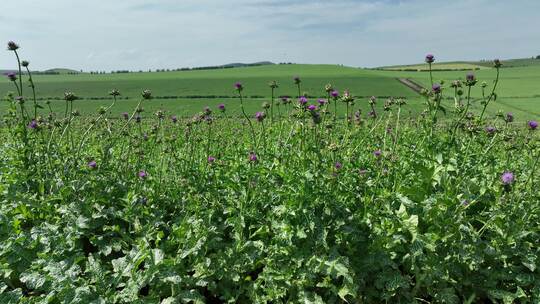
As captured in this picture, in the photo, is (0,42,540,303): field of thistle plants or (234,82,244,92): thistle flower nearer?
(0,42,540,303): field of thistle plants

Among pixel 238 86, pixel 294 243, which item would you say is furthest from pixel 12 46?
pixel 294 243

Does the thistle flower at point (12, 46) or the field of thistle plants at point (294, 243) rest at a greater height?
the thistle flower at point (12, 46)

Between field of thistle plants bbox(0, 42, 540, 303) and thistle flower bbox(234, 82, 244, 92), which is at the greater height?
thistle flower bbox(234, 82, 244, 92)

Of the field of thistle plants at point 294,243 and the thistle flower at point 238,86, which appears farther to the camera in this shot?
the thistle flower at point 238,86

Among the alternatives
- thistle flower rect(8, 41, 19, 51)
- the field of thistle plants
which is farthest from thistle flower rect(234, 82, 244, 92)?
thistle flower rect(8, 41, 19, 51)

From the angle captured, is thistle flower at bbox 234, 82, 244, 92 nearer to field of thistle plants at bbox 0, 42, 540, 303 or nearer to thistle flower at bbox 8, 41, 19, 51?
field of thistle plants at bbox 0, 42, 540, 303

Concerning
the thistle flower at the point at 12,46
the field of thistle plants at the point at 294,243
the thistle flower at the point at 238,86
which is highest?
the thistle flower at the point at 12,46

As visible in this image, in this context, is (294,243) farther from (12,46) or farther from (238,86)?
(12,46)

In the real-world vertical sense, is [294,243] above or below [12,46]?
below

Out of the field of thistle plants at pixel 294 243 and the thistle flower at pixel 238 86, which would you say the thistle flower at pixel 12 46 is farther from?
the thistle flower at pixel 238 86

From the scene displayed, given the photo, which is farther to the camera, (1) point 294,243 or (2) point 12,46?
(2) point 12,46

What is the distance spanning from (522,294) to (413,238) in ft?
3.15

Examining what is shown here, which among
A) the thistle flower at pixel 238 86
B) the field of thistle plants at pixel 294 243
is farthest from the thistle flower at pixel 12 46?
the thistle flower at pixel 238 86

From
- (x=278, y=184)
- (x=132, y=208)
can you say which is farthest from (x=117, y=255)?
(x=278, y=184)
